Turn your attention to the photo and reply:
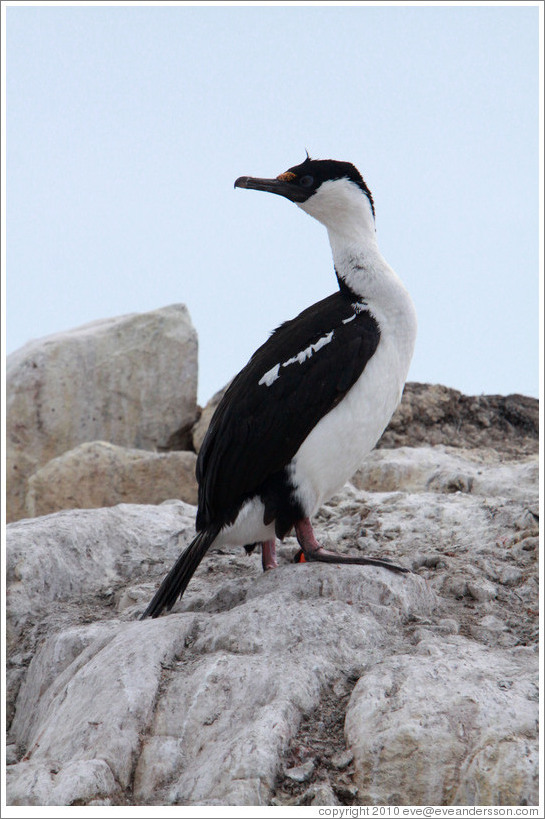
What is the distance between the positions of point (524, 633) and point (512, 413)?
208 inches

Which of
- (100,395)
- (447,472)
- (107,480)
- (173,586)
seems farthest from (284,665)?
(100,395)

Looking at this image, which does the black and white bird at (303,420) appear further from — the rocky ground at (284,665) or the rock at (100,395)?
the rock at (100,395)

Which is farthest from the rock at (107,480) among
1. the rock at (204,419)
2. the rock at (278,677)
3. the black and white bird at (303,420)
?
the black and white bird at (303,420)

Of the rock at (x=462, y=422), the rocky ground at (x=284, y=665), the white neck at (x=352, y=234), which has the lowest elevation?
the rocky ground at (x=284, y=665)

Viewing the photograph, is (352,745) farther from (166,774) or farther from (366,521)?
(366,521)

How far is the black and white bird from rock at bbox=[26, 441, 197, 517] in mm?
4150

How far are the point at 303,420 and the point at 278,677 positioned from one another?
1.28m

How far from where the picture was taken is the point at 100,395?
10164mm

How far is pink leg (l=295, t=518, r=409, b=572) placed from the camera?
4293mm

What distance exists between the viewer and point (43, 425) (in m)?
10.1

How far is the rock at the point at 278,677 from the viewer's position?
3.10 meters

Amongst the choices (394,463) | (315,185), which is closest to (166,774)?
(315,185)

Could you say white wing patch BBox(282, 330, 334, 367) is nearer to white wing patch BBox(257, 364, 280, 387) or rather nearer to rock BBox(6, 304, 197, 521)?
white wing patch BBox(257, 364, 280, 387)

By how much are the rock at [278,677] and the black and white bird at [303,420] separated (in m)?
0.26
